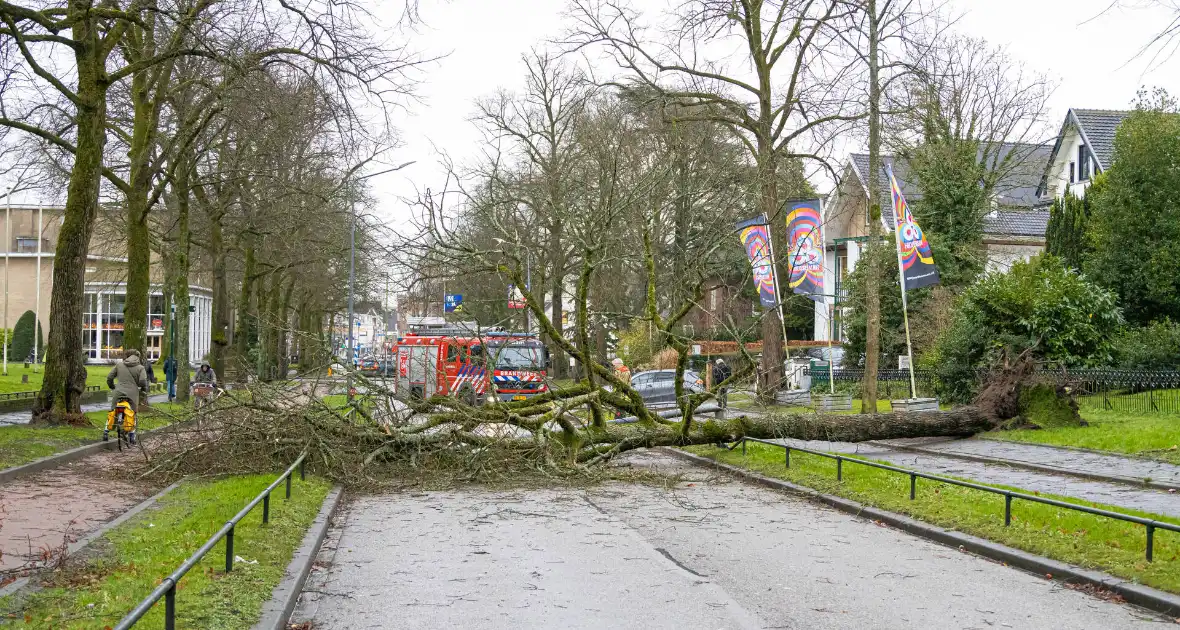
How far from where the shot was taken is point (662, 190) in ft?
80.9

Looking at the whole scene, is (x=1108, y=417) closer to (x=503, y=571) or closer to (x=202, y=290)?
(x=503, y=571)

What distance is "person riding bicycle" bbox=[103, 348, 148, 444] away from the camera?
19297mm

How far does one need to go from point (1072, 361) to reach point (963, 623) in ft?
76.7

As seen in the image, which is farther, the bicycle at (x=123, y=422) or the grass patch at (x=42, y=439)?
the bicycle at (x=123, y=422)

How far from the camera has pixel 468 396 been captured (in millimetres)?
18875

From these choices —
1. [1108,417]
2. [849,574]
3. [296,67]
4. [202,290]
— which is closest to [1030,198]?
[1108,417]

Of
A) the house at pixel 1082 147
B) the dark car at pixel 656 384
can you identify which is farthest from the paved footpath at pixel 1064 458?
the house at pixel 1082 147

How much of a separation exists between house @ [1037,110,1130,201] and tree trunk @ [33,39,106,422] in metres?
39.7

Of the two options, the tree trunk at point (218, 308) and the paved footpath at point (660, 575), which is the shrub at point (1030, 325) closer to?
the paved footpath at point (660, 575)

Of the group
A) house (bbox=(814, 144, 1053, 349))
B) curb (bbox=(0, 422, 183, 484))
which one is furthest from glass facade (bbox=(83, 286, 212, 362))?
curb (bbox=(0, 422, 183, 484))

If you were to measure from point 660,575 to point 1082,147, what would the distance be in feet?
159

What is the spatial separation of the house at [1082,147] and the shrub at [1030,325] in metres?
19.9

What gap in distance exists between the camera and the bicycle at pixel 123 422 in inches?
762

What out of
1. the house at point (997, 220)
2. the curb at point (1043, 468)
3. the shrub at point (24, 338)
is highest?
the house at point (997, 220)
